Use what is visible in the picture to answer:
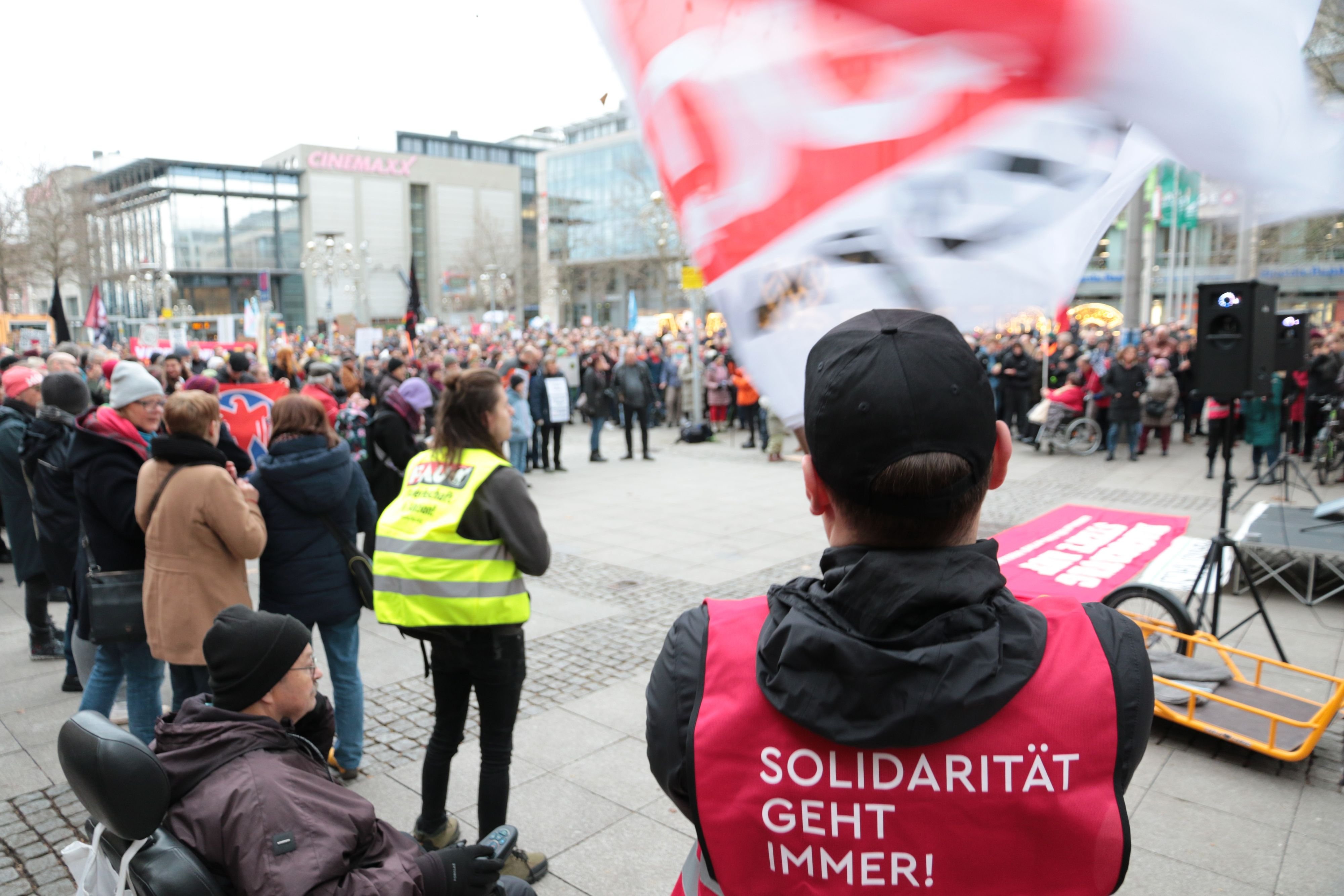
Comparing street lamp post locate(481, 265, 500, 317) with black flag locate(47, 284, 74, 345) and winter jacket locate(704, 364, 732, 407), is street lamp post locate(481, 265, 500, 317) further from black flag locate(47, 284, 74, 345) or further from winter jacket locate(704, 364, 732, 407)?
winter jacket locate(704, 364, 732, 407)

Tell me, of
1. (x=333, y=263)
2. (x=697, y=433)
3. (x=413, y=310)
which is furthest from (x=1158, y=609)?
(x=333, y=263)

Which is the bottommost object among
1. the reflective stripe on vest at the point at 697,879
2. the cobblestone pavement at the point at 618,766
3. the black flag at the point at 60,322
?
the cobblestone pavement at the point at 618,766

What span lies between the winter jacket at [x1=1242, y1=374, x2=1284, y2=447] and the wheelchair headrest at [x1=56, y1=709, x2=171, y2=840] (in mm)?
13711

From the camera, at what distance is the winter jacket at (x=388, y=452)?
22.9ft

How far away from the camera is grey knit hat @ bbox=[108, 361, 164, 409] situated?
14.4ft

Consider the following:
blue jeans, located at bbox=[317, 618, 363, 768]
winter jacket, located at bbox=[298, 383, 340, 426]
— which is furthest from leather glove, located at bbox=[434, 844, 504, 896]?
winter jacket, located at bbox=[298, 383, 340, 426]

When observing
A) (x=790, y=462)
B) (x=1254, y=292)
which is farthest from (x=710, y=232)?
(x=790, y=462)

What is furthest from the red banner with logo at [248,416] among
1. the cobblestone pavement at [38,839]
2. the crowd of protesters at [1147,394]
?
the crowd of protesters at [1147,394]

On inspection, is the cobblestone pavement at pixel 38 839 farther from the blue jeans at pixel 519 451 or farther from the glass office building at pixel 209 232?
the glass office building at pixel 209 232

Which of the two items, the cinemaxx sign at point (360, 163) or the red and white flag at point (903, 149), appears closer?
the red and white flag at point (903, 149)

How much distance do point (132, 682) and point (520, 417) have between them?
8953mm

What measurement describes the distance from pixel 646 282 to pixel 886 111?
66091 millimetres

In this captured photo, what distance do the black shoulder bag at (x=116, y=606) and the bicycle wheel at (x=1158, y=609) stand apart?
16.1 feet

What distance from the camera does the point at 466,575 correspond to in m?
3.23
